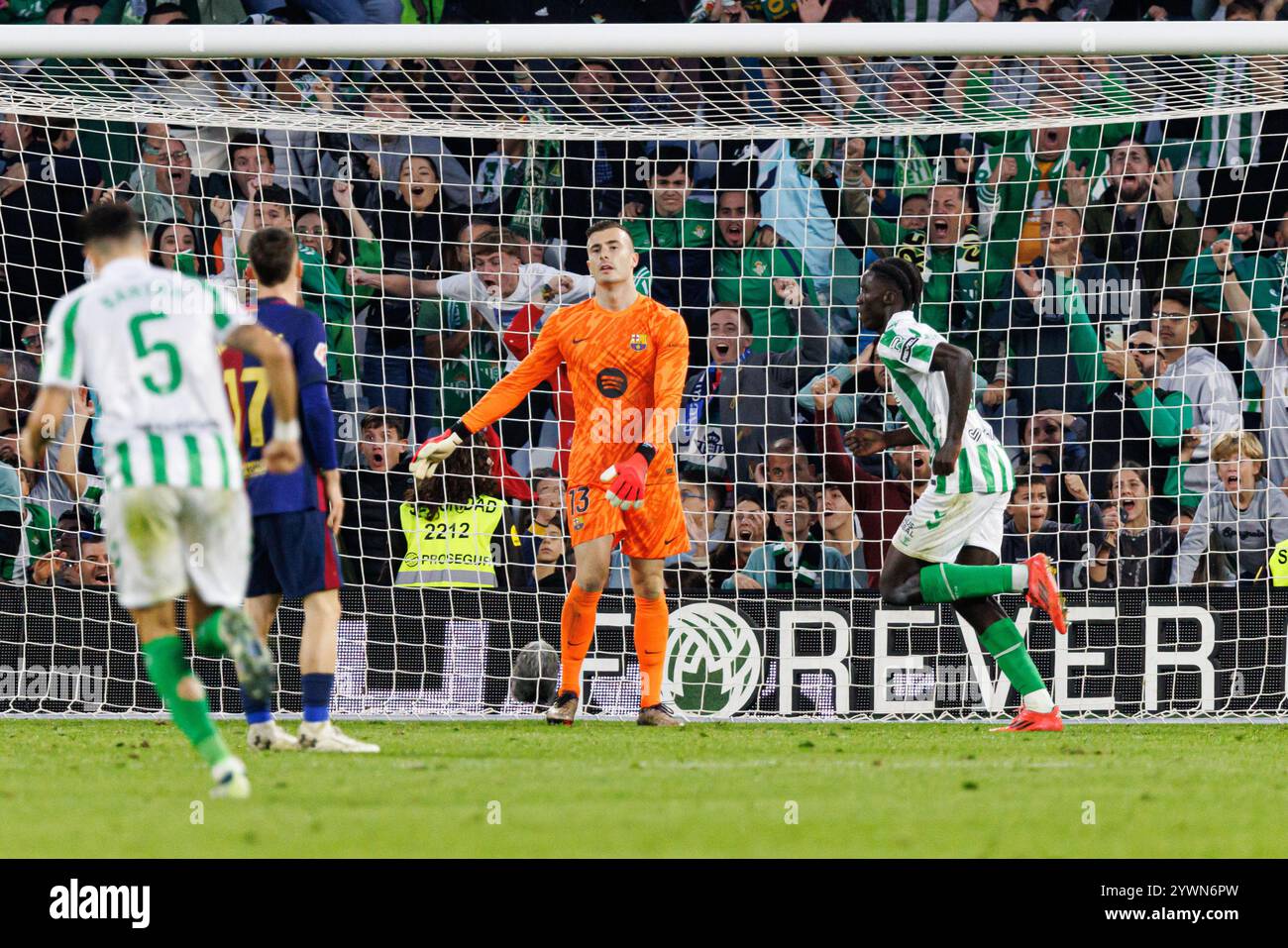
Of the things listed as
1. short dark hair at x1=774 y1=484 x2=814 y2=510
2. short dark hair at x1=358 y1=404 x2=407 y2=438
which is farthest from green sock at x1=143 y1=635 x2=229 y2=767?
short dark hair at x1=774 y1=484 x2=814 y2=510

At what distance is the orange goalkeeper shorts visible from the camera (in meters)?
7.61

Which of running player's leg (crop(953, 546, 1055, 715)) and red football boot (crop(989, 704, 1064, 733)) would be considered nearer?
running player's leg (crop(953, 546, 1055, 715))

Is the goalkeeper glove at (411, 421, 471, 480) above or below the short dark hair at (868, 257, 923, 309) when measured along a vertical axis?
Result: below

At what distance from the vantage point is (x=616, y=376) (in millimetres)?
7691

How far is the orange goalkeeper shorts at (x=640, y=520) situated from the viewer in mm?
7609

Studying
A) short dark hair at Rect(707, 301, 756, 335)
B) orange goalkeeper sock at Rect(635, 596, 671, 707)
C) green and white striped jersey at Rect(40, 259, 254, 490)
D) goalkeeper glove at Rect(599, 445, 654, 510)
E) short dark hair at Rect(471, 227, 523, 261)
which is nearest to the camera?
green and white striped jersey at Rect(40, 259, 254, 490)

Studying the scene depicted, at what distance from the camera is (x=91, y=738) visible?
717 cm

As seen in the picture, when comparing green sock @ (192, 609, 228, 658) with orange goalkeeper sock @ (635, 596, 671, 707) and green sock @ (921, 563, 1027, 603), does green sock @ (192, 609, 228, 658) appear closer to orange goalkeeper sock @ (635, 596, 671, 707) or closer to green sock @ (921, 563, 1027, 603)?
orange goalkeeper sock @ (635, 596, 671, 707)

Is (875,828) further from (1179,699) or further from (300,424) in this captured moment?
(1179,699)

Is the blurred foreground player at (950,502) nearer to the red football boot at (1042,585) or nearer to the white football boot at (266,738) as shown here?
the red football boot at (1042,585)

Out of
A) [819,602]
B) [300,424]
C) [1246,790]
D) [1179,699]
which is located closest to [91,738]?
[300,424]

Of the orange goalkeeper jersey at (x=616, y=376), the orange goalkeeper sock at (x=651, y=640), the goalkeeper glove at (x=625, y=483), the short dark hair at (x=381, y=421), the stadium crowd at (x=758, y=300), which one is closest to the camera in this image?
the goalkeeper glove at (x=625, y=483)

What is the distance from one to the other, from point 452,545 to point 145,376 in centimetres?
446

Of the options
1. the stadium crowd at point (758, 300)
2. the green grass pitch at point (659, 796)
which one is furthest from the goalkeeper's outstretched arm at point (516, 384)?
the green grass pitch at point (659, 796)
